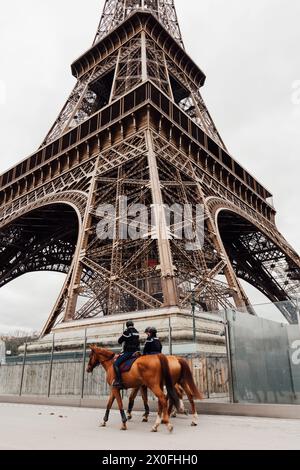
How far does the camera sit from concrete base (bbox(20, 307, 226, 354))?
11.1 metres

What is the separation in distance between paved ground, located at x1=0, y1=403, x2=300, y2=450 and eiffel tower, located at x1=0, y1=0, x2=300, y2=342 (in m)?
3.58

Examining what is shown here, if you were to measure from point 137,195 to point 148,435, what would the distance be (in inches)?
652

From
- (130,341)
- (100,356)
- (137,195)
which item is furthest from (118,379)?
(137,195)

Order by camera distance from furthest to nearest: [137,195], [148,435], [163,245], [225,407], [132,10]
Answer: [132,10]
[137,195]
[163,245]
[225,407]
[148,435]

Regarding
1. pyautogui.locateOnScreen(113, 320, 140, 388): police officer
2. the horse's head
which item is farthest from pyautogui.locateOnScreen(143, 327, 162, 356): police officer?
the horse's head

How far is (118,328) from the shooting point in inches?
571

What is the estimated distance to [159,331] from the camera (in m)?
12.6

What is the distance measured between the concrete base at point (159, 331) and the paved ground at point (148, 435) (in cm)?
327

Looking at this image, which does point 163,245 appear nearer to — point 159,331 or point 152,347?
point 159,331

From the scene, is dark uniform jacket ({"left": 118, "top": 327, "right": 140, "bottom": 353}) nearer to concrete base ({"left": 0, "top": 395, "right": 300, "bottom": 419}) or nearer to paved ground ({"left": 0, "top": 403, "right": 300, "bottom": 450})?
paved ground ({"left": 0, "top": 403, "right": 300, "bottom": 450})

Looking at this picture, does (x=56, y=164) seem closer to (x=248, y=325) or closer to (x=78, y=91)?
(x=78, y=91)

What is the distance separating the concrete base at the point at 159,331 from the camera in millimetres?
11148

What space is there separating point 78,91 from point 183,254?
27.8 metres
